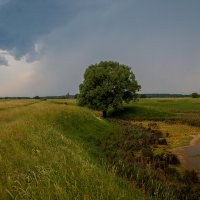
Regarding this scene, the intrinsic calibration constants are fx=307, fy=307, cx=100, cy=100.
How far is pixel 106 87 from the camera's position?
58.3 meters

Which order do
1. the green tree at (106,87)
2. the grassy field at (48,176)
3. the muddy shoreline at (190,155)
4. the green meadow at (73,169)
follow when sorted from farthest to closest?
1. the green tree at (106,87)
2. the muddy shoreline at (190,155)
3. the green meadow at (73,169)
4. the grassy field at (48,176)

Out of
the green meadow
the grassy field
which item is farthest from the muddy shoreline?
the grassy field

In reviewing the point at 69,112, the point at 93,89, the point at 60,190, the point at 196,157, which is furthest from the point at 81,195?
the point at 93,89

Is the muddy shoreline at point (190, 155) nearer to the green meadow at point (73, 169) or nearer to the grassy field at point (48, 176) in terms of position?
the green meadow at point (73, 169)

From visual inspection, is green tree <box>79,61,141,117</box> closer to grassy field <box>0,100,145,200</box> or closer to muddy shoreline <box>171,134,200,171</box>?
muddy shoreline <box>171,134,200,171</box>

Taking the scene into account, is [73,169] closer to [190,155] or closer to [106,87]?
[190,155]

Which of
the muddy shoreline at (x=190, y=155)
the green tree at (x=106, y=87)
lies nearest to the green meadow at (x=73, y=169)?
the muddy shoreline at (x=190, y=155)

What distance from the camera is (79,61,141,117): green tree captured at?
58531 millimetres

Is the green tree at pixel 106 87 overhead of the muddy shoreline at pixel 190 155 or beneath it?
overhead

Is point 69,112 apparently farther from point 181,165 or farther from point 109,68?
point 109,68

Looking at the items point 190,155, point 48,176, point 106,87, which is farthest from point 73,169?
point 106,87

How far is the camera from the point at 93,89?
59.9 meters

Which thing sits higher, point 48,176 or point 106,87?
point 106,87

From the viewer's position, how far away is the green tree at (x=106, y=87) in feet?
192
